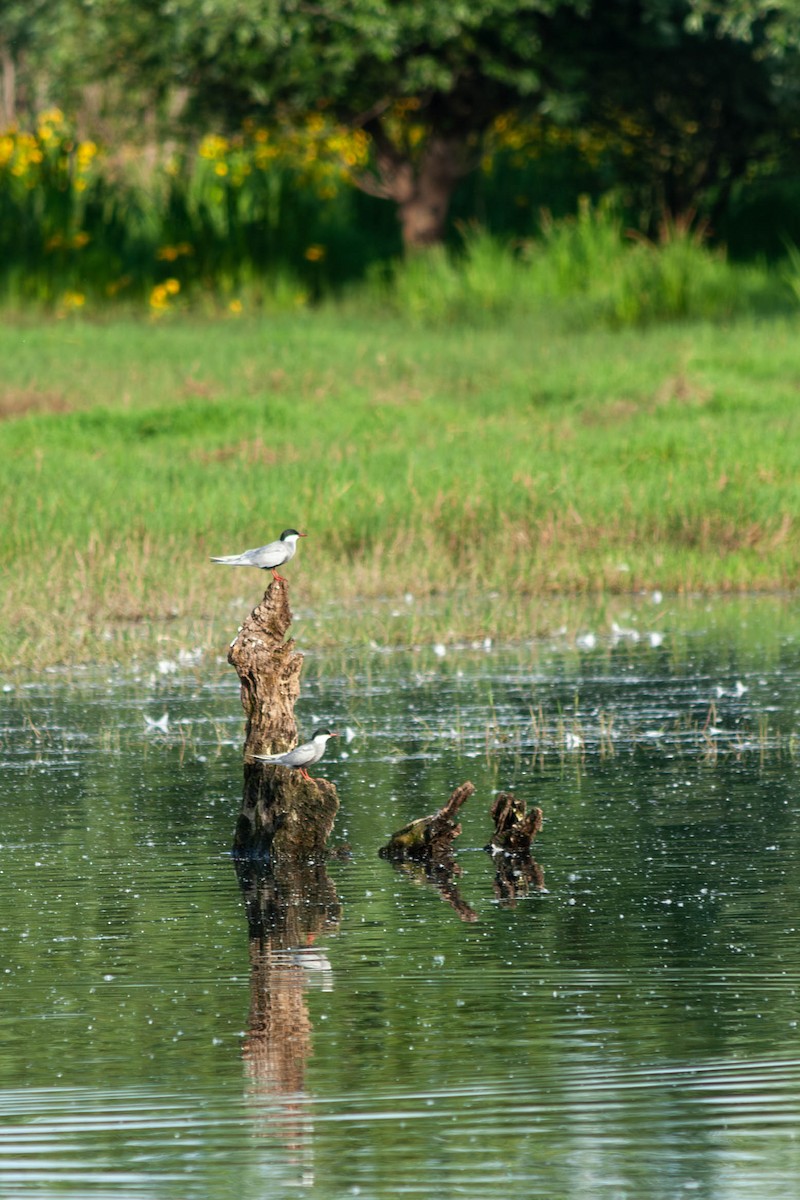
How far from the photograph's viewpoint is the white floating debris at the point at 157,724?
42.9ft

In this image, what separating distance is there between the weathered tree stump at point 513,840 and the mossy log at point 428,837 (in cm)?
16

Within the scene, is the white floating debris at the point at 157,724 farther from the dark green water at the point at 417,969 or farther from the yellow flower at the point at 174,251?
the yellow flower at the point at 174,251

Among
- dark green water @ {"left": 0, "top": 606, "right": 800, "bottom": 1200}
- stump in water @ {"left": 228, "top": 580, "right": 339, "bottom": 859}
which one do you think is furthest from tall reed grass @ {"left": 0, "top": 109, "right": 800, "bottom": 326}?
stump in water @ {"left": 228, "top": 580, "right": 339, "bottom": 859}

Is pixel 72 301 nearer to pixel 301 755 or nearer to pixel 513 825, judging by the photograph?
pixel 301 755

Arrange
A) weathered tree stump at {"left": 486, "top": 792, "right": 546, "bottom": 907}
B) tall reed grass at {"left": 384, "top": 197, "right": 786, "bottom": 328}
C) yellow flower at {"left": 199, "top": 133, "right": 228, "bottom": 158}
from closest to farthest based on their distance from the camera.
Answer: weathered tree stump at {"left": 486, "top": 792, "right": 546, "bottom": 907}
tall reed grass at {"left": 384, "top": 197, "right": 786, "bottom": 328}
yellow flower at {"left": 199, "top": 133, "right": 228, "bottom": 158}

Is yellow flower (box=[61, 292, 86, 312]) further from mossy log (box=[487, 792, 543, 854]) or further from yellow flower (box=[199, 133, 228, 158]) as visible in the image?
mossy log (box=[487, 792, 543, 854])

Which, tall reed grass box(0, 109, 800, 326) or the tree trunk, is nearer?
tall reed grass box(0, 109, 800, 326)

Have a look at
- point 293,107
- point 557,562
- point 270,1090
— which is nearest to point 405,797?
point 270,1090

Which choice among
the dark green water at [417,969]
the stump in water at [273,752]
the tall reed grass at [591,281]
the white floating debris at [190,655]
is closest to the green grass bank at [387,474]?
the white floating debris at [190,655]

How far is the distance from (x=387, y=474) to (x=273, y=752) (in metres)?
10.0

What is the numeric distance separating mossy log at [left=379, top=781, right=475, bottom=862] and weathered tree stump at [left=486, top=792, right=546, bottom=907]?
6.2 inches

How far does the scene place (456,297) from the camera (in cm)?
2777

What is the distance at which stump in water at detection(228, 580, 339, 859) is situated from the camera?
10.1m

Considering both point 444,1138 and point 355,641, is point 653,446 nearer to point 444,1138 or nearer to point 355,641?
point 355,641
